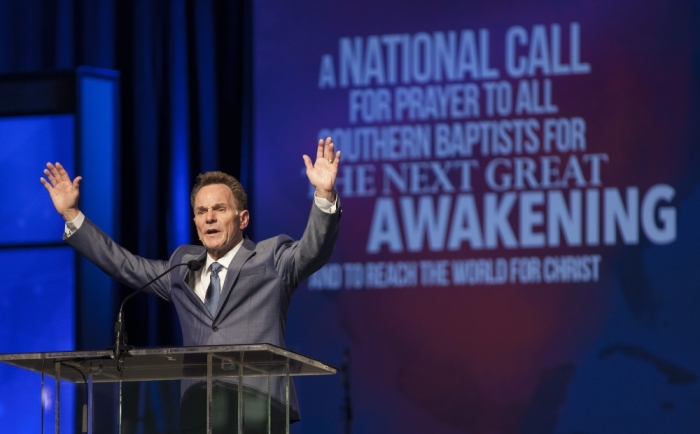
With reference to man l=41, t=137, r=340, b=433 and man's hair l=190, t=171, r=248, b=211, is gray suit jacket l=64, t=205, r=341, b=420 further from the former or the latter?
→ man's hair l=190, t=171, r=248, b=211

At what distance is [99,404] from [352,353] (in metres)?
3.05

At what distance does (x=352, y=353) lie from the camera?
18.2ft

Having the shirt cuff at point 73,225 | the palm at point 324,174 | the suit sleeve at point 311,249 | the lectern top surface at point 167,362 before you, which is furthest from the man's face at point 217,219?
the lectern top surface at point 167,362

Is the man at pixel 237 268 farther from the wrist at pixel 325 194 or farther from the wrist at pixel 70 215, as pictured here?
the wrist at pixel 70 215

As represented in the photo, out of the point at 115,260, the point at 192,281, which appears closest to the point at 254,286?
the point at 192,281

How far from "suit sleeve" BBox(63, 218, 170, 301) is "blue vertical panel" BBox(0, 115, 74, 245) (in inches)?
117

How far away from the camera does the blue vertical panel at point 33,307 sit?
19.8ft

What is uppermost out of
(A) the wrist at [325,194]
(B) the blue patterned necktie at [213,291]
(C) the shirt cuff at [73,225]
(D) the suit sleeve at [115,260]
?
(A) the wrist at [325,194]

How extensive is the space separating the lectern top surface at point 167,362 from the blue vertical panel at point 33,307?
3.50 m

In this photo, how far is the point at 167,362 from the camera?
8.25 ft

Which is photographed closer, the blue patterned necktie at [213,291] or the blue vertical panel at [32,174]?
the blue patterned necktie at [213,291]

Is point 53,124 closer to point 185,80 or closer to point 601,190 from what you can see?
point 185,80

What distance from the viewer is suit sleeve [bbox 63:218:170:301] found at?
3.17m

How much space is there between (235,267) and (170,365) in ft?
1.67
